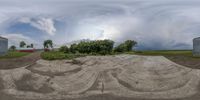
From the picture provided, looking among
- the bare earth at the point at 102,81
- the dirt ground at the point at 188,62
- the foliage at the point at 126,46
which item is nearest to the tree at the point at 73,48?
the foliage at the point at 126,46

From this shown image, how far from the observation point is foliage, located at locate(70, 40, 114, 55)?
36438 millimetres

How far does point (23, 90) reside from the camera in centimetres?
2072

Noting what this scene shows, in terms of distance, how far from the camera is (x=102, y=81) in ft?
73.6

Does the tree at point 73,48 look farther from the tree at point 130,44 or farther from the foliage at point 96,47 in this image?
the tree at point 130,44

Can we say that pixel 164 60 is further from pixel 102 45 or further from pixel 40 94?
pixel 40 94

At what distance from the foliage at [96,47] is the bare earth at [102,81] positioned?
827cm

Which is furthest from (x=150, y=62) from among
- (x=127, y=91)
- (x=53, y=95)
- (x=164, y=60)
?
(x=53, y=95)

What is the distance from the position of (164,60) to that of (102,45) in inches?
439

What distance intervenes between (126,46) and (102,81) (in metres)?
20.1

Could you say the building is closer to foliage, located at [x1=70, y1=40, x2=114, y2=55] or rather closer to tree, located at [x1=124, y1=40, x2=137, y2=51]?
foliage, located at [x1=70, y1=40, x2=114, y2=55]

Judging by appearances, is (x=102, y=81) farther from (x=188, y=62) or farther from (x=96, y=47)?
(x=96, y=47)

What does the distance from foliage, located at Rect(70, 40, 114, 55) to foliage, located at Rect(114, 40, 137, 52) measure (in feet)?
8.98

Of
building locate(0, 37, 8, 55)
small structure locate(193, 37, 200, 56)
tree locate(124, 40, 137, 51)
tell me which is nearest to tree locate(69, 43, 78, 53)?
tree locate(124, 40, 137, 51)

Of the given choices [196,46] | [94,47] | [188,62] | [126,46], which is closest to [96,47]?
[94,47]
